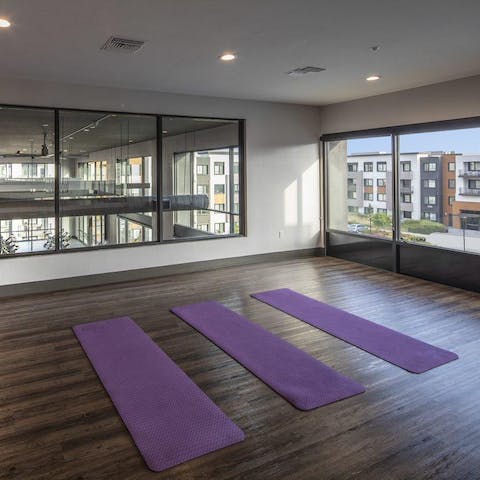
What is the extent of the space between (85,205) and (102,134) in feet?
3.34

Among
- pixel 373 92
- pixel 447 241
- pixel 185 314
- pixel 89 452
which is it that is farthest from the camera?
pixel 373 92

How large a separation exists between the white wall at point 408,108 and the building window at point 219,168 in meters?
2.07

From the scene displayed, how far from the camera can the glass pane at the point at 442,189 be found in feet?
18.6

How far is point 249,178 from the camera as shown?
23.8 feet

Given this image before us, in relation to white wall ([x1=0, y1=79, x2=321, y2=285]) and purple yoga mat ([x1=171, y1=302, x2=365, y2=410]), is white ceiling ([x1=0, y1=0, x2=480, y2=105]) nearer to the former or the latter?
white wall ([x1=0, y1=79, x2=321, y2=285])

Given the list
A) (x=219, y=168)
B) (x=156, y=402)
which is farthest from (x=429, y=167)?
(x=156, y=402)

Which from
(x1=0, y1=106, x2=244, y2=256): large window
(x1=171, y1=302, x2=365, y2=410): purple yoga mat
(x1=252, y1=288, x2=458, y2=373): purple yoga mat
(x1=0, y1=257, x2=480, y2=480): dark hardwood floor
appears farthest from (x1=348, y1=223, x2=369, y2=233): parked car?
(x1=171, y1=302, x2=365, y2=410): purple yoga mat

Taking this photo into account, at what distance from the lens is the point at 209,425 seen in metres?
2.64

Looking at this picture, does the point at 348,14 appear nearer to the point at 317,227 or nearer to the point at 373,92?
the point at 373,92

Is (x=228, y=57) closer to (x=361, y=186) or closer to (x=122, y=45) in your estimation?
(x=122, y=45)

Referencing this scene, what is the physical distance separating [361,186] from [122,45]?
15.4ft

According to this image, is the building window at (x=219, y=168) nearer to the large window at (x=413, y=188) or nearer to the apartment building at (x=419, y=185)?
the large window at (x=413, y=188)

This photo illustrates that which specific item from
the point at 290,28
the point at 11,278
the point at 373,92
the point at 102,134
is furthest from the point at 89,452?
the point at 373,92

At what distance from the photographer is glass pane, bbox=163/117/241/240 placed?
22.0 feet
